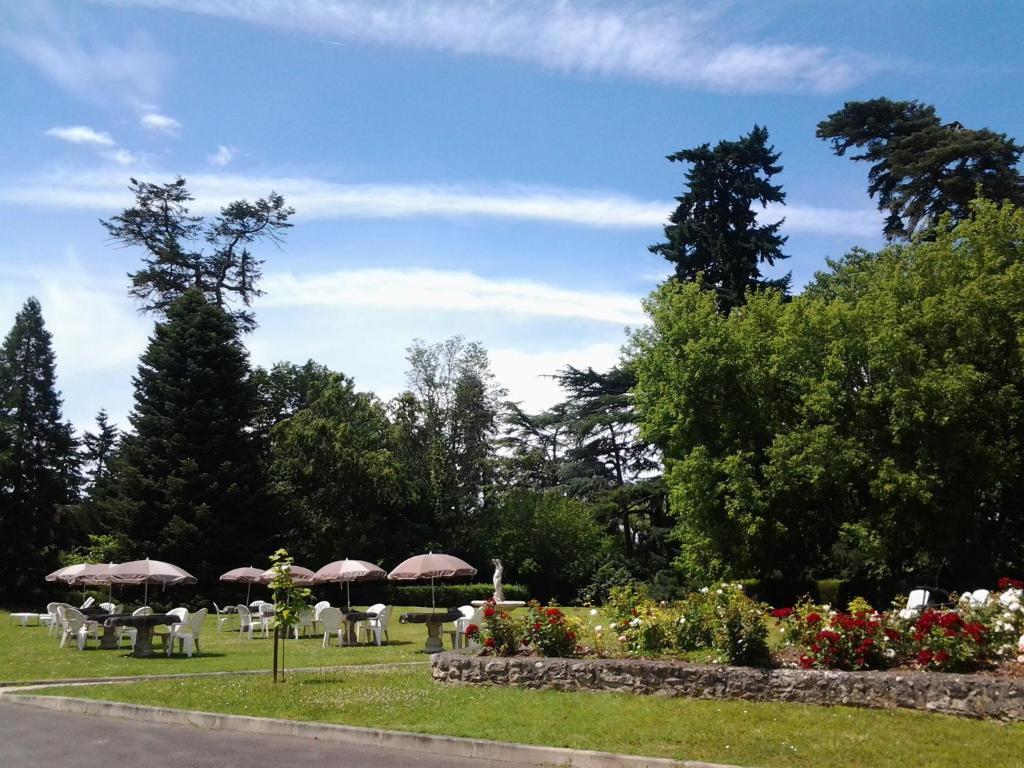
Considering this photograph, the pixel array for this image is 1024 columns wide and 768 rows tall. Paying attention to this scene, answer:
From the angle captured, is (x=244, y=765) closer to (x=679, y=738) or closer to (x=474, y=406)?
(x=679, y=738)

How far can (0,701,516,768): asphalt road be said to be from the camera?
882 centimetres

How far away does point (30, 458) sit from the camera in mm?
44594

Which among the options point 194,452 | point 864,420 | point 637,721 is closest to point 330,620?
point 637,721

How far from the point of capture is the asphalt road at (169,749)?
882 cm

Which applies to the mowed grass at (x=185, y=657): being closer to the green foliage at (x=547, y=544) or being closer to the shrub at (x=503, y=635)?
the shrub at (x=503, y=635)

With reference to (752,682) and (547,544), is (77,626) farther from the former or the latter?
(547,544)

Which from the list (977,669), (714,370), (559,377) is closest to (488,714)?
(977,669)

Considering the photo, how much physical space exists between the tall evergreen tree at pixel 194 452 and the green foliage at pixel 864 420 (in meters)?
19.5

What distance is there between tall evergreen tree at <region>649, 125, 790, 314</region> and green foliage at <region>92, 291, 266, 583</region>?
21572mm

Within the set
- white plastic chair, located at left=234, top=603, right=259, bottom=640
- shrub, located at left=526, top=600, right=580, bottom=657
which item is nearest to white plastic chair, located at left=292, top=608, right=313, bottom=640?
white plastic chair, located at left=234, top=603, right=259, bottom=640

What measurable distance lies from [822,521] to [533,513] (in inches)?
744

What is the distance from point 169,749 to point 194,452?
111 feet

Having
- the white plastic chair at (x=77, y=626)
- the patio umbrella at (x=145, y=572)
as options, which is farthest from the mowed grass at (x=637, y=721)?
the patio umbrella at (x=145, y=572)

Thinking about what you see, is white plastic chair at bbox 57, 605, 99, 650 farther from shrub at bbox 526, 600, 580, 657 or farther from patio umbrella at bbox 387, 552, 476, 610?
shrub at bbox 526, 600, 580, 657
